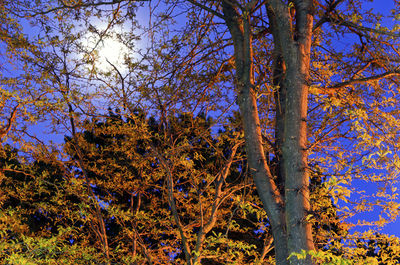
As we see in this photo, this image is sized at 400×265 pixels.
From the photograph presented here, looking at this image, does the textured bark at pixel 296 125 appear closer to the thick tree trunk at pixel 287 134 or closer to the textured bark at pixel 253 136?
the thick tree trunk at pixel 287 134

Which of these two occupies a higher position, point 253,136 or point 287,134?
point 253,136

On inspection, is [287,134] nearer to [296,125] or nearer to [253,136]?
[296,125]

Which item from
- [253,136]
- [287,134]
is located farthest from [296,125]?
[253,136]

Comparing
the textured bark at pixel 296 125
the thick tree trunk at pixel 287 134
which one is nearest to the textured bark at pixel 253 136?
the thick tree trunk at pixel 287 134

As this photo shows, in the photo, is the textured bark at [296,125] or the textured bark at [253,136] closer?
the textured bark at [296,125]

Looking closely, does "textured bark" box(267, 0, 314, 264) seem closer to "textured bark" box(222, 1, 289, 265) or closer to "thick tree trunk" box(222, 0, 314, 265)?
"thick tree trunk" box(222, 0, 314, 265)

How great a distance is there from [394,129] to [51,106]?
6.13 m

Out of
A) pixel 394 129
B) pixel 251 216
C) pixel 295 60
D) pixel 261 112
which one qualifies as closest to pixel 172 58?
pixel 261 112

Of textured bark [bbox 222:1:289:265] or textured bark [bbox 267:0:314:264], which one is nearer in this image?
textured bark [bbox 267:0:314:264]

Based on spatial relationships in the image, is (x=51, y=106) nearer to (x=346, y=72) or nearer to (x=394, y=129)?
(x=346, y=72)

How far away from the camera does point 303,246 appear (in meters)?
3.59

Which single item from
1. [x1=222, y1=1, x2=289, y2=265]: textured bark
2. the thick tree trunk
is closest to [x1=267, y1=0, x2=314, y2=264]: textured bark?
the thick tree trunk

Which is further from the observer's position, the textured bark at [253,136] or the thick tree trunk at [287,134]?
the textured bark at [253,136]

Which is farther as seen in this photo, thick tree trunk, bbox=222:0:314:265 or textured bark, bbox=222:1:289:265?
textured bark, bbox=222:1:289:265
